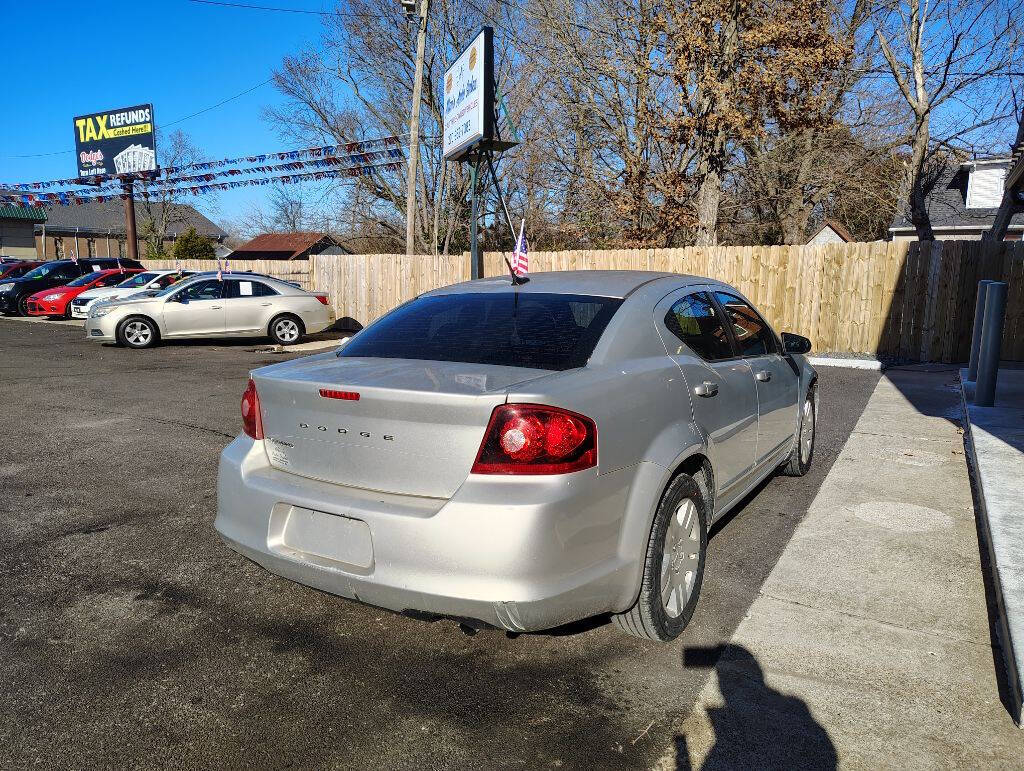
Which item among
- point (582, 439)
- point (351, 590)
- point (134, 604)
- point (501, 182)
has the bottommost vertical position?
point (134, 604)

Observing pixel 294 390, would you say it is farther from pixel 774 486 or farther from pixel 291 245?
pixel 291 245

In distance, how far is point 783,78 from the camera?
1778 centimetres

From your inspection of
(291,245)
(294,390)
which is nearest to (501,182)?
(294,390)

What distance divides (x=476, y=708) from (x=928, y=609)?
2.20 metres

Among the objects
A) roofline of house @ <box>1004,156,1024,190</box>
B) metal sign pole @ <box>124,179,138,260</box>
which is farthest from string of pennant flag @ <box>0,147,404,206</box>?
roofline of house @ <box>1004,156,1024,190</box>

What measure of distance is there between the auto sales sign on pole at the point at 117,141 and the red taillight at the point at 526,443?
36.9 m

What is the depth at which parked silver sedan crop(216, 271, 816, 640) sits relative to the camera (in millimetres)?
2463

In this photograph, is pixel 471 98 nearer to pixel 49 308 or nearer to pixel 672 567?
pixel 672 567

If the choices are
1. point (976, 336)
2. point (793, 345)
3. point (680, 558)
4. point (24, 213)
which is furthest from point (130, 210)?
point (680, 558)

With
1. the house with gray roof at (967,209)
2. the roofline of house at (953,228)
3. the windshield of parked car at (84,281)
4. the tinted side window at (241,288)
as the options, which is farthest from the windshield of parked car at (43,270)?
the roofline of house at (953,228)

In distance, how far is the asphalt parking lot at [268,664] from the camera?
240cm

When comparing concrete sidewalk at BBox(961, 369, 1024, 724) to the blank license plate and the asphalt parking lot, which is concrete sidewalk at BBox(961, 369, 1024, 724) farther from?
the blank license plate

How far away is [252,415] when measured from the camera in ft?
10.3

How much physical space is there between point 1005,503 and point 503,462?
3.25 m
